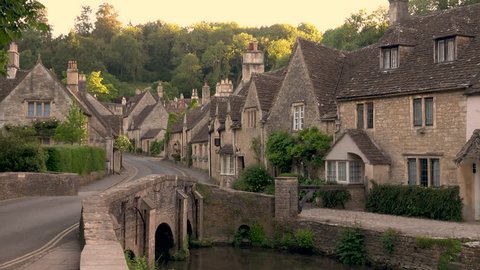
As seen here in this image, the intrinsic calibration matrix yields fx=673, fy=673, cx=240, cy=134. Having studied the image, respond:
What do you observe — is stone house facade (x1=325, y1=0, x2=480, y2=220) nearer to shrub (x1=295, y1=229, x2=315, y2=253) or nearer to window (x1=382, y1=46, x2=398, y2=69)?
window (x1=382, y1=46, x2=398, y2=69)

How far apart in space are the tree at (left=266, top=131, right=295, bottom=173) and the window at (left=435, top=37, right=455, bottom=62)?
9.62 metres

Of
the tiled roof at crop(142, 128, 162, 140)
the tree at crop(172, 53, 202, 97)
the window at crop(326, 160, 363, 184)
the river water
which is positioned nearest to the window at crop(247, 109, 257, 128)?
the window at crop(326, 160, 363, 184)

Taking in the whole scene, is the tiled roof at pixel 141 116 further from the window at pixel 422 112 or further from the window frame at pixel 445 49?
the window frame at pixel 445 49

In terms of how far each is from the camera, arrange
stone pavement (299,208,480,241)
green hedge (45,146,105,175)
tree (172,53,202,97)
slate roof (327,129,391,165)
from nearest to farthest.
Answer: stone pavement (299,208,480,241) → slate roof (327,129,391,165) → green hedge (45,146,105,175) → tree (172,53,202,97)

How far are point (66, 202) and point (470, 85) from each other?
56.1ft

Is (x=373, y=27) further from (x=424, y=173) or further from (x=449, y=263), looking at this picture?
(x=449, y=263)

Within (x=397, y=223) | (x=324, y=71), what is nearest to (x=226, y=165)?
(x=324, y=71)

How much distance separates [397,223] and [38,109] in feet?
102

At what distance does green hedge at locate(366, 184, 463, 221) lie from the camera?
88.5ft

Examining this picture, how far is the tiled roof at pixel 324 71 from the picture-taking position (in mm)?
35156

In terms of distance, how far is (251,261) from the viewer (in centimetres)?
2703

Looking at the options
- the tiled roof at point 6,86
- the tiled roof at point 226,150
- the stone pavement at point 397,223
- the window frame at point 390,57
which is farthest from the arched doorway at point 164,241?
the tiled roof at point 6,86

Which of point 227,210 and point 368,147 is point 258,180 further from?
point 368,147

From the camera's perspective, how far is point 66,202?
2786 centimetres
